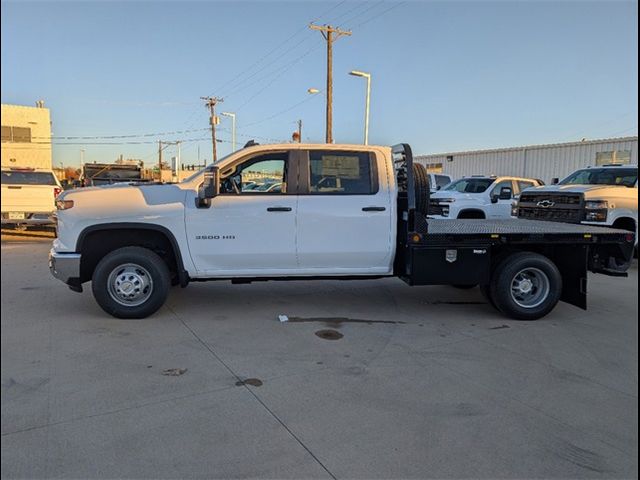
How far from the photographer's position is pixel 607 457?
313cm

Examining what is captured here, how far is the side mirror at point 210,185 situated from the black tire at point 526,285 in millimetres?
3524

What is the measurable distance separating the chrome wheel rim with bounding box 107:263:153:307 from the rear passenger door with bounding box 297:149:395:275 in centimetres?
179

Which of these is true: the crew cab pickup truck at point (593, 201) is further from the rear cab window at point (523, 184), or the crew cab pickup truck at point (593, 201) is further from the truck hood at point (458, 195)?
the rear cab window at point (523, 184)

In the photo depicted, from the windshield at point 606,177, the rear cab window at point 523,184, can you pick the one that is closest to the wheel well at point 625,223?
the windshield at point 606,177

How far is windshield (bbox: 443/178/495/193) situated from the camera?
13.6 m

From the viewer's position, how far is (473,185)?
13883 millimetres

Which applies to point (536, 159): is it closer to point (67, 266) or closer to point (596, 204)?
point (596, 204)

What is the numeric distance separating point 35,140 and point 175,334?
30298 mm

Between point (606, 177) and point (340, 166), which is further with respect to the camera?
point (606, 177)

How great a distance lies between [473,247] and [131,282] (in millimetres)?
4019

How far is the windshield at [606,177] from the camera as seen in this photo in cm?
1062

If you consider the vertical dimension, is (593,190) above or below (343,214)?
above

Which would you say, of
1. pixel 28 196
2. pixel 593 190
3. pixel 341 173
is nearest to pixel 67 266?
pixel 341 173

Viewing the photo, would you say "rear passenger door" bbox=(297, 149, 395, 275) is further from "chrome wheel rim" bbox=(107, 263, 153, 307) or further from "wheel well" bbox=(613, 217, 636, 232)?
"wheel well" bbox=(613, 217, 636, 232)
